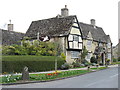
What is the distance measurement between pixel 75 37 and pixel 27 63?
608 inches

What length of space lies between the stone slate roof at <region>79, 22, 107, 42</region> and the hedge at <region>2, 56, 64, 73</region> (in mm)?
16664

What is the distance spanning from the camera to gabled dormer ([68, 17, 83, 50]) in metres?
35.2

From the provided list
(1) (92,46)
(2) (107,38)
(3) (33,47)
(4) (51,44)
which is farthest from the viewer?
(2) (107,38)

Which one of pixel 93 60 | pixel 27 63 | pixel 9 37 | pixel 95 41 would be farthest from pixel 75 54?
pixel 27 63

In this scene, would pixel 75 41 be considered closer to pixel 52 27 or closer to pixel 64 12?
pixel 52 27

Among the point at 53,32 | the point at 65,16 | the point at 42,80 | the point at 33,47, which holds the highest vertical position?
the point at 65,16

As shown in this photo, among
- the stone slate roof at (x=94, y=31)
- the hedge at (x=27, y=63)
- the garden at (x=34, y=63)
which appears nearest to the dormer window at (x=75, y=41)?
the garden at (x=34, y=63)

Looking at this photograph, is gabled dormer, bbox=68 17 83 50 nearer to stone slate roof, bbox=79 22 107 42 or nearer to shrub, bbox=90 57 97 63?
stone slate roof, bbox=79 22 107 42

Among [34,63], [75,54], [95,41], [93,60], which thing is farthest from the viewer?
[95,41]

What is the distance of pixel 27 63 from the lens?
2269cm

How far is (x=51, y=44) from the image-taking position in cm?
3241

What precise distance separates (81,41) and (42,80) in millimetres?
23553

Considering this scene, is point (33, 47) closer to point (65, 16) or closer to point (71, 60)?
point (71, 60)

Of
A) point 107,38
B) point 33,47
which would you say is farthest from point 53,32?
point 107,38
